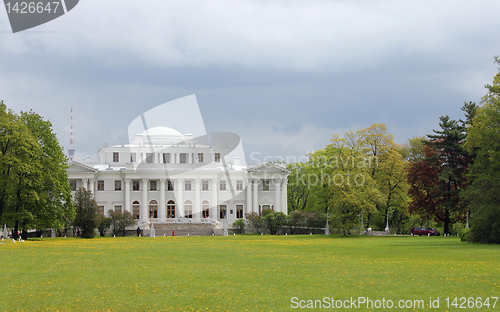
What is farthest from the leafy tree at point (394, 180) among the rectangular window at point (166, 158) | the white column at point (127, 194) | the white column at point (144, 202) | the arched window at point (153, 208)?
the white column at point (127, 194)

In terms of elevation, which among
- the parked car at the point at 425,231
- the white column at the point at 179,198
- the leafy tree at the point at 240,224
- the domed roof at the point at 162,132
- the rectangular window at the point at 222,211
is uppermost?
the domed roof at the point at 162,132

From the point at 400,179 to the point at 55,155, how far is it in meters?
38.3

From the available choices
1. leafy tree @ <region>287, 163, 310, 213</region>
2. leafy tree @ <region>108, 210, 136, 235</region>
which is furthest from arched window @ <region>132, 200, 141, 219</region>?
leafy tree @ <region>287, 163, 310, 213</region>

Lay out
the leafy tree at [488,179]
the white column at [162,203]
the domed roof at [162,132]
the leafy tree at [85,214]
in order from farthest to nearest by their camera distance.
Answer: the domed roof at [162,132] < the white column at [162,203] < the leafy tree at [85,214] < the leafy tree at [488,179]

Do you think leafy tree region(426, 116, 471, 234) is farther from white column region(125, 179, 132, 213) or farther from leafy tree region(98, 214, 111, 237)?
white column region(125, 179, 132, 213)

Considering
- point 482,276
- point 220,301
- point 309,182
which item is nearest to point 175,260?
point 220,301

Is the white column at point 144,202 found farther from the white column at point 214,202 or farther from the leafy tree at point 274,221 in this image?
the leafy tree at point 274,221

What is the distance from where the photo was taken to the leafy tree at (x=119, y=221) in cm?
6316

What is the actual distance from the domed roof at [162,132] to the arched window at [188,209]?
482 inches

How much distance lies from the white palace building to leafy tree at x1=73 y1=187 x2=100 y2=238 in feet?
67.4

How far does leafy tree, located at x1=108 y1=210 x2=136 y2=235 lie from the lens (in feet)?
207

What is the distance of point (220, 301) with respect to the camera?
496 inches

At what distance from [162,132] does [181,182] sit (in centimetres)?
1072

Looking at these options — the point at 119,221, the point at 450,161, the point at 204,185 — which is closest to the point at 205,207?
the point at 204,185
